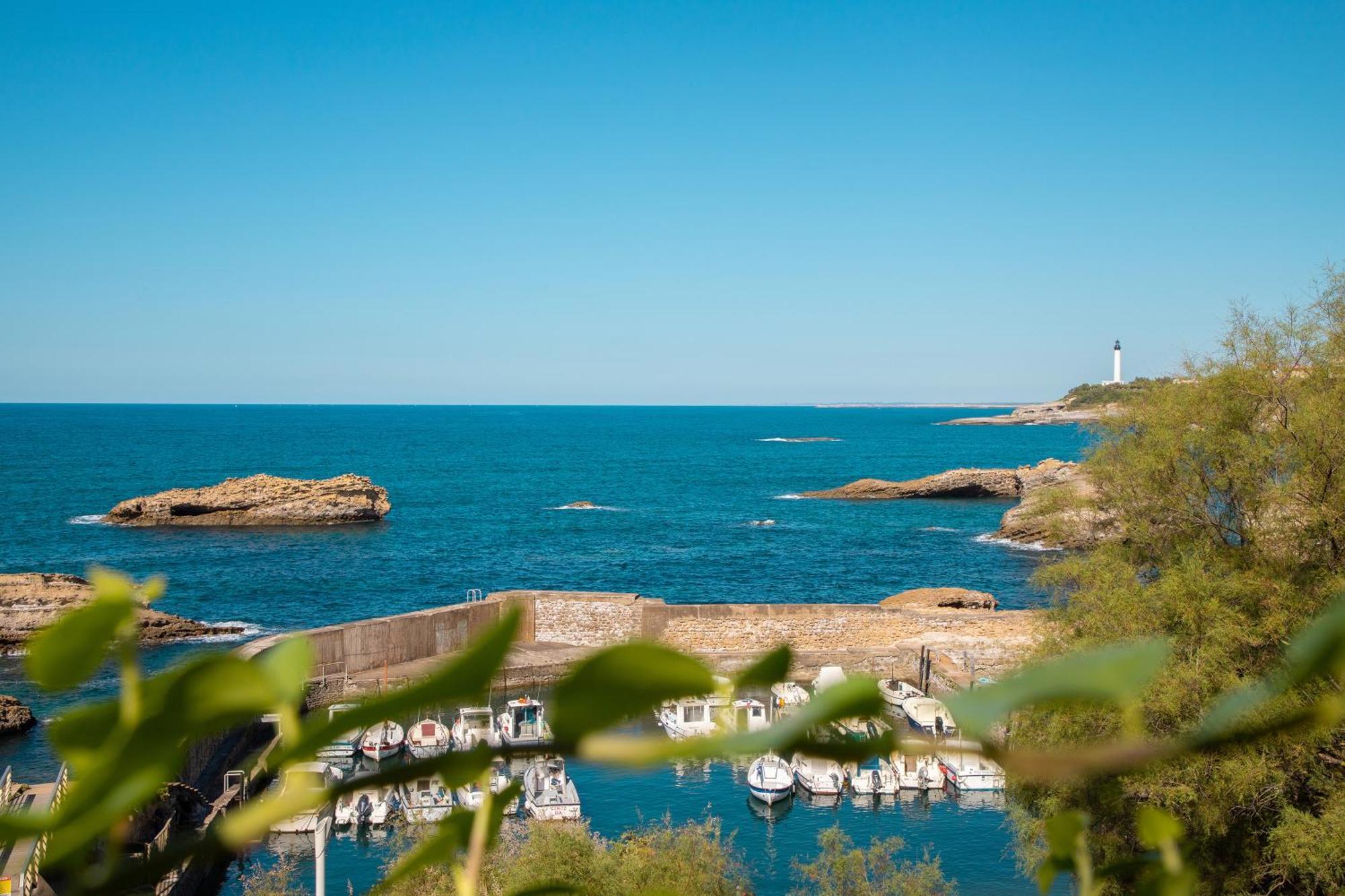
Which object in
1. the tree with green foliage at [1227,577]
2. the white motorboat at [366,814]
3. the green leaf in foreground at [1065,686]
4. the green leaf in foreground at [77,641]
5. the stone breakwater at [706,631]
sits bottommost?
the white motorboat at [366,814]

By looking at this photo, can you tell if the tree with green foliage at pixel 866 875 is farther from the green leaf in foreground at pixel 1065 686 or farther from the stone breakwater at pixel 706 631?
the green leaf in foreground at pixel 1065 686

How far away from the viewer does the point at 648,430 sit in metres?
169

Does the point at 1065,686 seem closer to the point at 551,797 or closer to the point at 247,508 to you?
the point at 551,797

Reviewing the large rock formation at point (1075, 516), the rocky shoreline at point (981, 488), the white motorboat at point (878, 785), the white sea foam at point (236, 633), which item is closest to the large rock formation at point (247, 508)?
the white sea foam at point (236, 633)

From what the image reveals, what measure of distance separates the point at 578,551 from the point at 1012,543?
22.0 metres

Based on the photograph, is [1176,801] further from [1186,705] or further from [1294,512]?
[1294,512]

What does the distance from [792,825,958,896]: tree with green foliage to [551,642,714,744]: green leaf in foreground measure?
16706 mm

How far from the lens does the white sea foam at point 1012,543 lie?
5088 cm

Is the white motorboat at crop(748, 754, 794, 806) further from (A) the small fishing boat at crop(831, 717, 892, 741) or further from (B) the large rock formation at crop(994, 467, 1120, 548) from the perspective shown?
(A) the small fishing boat at crop(831, 717, 892, 741)

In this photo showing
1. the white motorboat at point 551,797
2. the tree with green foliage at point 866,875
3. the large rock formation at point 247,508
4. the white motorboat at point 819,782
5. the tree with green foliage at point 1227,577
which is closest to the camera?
the tree with green foliage at point 1227,577

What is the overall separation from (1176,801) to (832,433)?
160769 mm

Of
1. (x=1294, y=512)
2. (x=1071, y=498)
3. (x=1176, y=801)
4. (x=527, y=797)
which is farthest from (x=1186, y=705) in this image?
(x=527, y=797)

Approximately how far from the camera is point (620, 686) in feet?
1.24

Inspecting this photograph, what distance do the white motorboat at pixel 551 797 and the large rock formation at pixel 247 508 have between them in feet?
136
